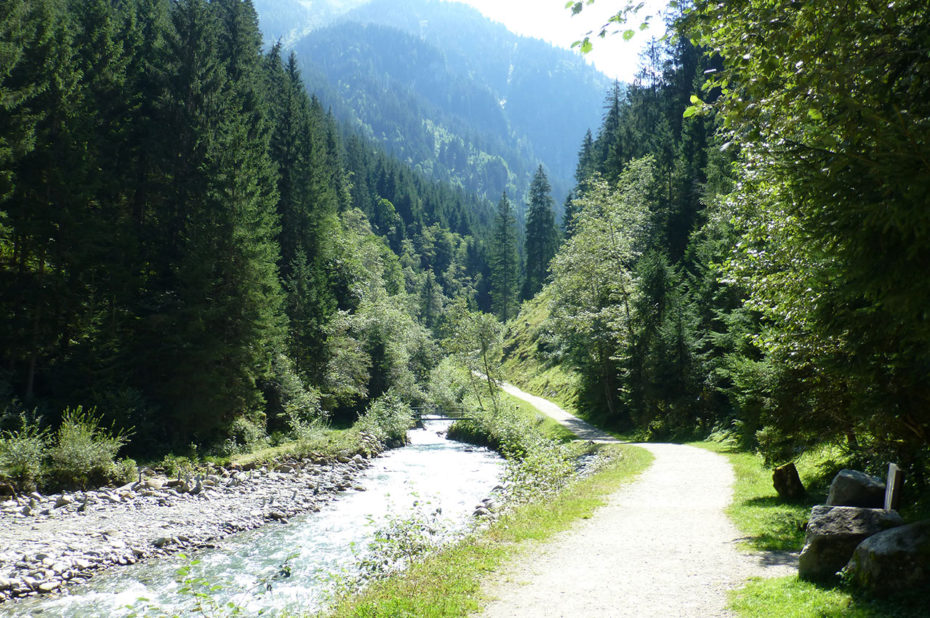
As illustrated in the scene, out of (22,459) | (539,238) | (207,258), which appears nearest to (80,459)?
(22,459)

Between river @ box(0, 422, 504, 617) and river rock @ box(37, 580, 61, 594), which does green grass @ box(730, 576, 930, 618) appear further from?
river rock @ box(37, 580, 61, 594)

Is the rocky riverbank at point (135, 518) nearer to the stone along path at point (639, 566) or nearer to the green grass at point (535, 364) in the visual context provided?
the stone along path at point (639, 566)

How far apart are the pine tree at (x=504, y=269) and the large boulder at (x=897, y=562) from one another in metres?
85.5

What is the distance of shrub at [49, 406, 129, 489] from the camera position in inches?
738

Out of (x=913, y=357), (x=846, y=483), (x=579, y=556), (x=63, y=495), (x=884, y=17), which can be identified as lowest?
(x=63, y=495)

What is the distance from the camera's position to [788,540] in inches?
376

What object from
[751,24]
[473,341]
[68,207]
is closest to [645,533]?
[751,24]

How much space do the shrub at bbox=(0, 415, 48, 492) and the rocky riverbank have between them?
3.01 feet

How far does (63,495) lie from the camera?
1744 cm

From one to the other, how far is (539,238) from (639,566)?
267 ft

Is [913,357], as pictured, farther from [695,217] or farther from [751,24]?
[695,217]

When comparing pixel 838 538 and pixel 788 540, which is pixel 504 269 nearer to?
pixel 788 540

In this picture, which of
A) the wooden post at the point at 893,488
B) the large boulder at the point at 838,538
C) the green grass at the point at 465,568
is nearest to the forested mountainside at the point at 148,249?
the green grass at the point at 465,568

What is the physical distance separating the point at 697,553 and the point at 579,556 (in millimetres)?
1916
